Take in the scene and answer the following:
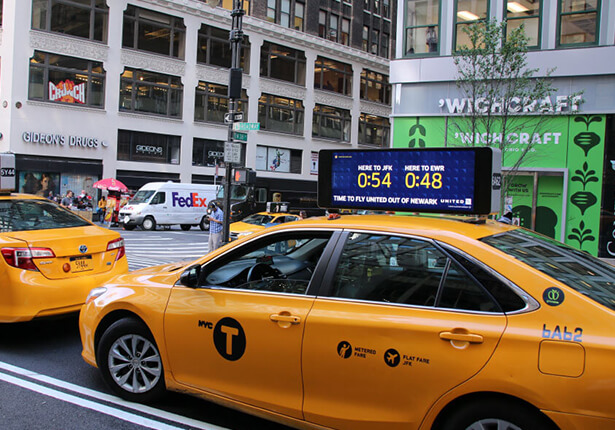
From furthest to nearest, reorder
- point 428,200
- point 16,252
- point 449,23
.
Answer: point 449,23 < point 16,252 < point 428,200

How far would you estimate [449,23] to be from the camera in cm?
1614

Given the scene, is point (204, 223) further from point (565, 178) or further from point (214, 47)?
point (565, 178)

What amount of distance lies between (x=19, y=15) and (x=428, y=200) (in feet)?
104

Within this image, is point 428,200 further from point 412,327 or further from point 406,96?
point 406,96

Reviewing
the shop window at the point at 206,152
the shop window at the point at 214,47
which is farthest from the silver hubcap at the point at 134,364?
the shop window at the point at 214,47

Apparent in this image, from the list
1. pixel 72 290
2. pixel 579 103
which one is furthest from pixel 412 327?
pixel 579 103

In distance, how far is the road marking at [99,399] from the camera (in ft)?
12.8

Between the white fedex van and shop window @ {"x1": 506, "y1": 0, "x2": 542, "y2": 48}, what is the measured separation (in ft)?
59.4

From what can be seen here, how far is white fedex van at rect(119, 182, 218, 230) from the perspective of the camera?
85.6 feet

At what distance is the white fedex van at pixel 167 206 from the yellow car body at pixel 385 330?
74.7 feet

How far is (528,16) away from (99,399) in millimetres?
15730

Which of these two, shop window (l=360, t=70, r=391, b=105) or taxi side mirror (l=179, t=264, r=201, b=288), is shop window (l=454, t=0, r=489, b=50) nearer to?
taxi side mirror (l=179, t=264, r=201, b=288)

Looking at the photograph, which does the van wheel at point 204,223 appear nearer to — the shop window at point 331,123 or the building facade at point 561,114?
the building facade at point 561,114

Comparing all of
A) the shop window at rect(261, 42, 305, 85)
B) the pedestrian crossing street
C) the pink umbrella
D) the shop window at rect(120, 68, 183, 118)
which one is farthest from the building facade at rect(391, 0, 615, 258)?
the shop window at rect(261, 42, 305, 85)
